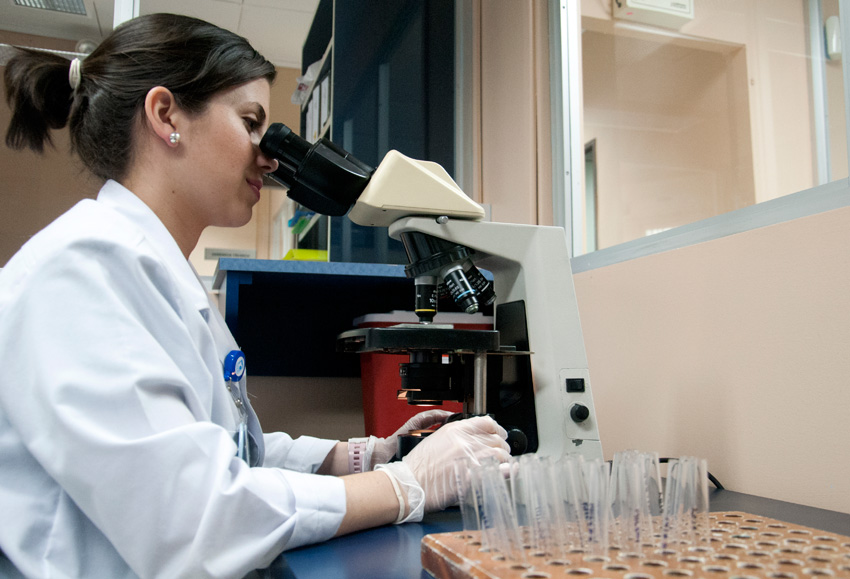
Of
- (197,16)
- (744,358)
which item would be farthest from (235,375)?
(197,16)

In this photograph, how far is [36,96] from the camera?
101 cm

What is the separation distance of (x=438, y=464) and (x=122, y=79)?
0.72 meters

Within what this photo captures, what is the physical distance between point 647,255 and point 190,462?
3.27 ft

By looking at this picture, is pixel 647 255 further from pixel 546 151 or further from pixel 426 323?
pixel 546 151

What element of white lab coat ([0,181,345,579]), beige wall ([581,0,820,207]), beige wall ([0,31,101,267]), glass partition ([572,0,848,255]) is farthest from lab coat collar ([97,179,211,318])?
beige wall ([0,31,101,267])

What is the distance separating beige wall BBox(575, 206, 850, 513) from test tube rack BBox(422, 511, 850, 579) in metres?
0.31

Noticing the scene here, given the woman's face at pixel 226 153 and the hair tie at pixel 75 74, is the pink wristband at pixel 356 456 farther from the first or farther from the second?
the hair tie at pixel 75 74

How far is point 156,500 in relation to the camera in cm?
60

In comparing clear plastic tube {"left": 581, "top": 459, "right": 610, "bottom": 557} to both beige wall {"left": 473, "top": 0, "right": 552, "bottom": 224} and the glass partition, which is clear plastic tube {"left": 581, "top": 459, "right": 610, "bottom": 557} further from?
beige wall {"left": 473, "top": 0, "right": 552, "bottom": 224}

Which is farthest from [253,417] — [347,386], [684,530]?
[347,386]

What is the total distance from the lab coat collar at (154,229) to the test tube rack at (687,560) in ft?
1.59

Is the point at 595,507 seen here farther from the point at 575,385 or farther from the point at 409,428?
the point at 409,428

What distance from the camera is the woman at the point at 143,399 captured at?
1.97 ft

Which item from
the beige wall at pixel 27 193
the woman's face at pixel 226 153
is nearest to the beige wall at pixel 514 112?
the woman's face at pixel 226 153
